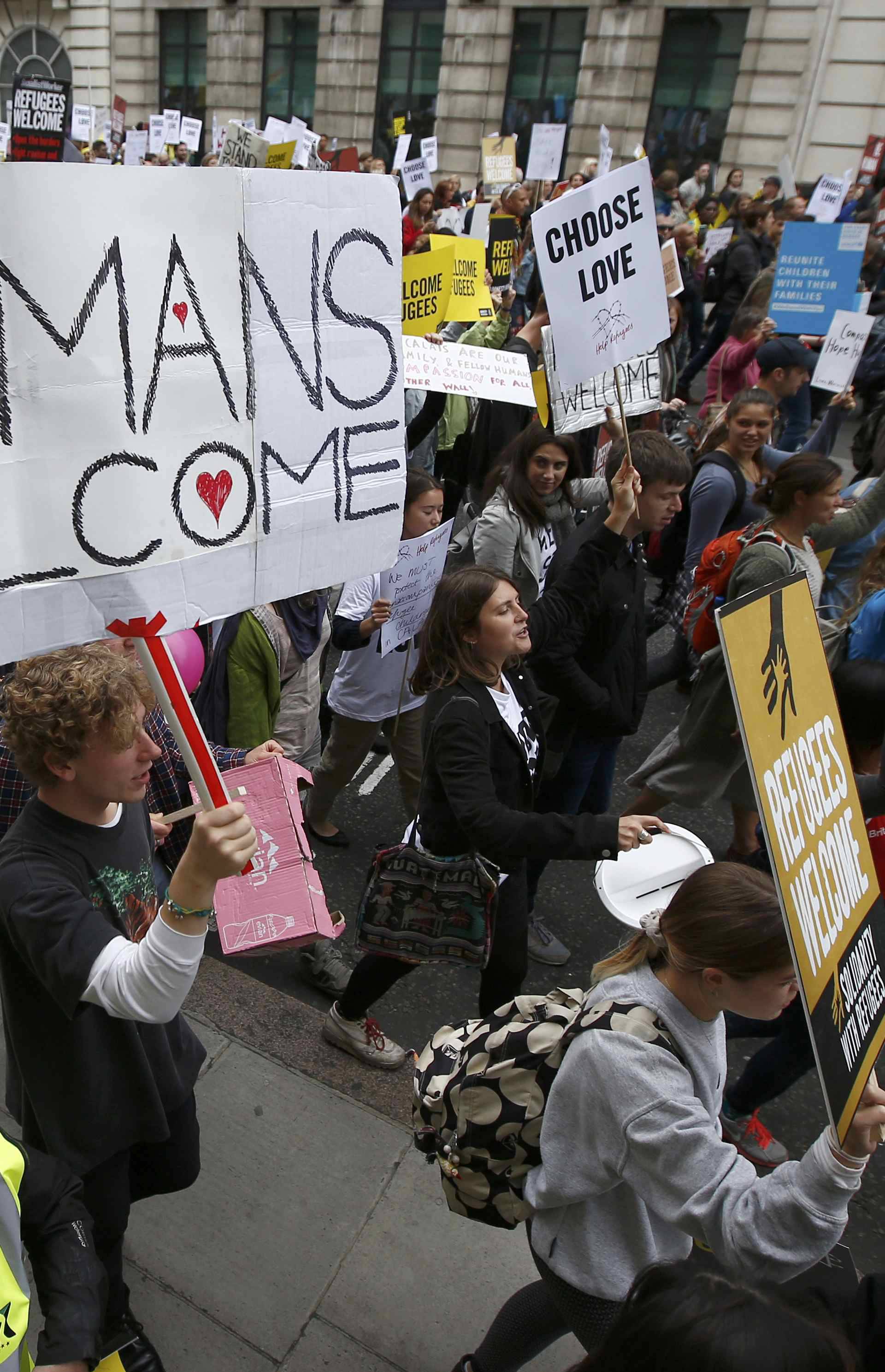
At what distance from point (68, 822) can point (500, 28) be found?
2628cm

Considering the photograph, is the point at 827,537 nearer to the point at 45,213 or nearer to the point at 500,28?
the point at 45,213

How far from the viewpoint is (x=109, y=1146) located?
1814 mm

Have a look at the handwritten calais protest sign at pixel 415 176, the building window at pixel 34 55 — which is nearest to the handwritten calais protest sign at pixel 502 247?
the handwritten calais protest sign at pixel 415 176

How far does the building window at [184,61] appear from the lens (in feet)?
86.6

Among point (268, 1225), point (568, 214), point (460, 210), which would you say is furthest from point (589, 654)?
point (460, 210)

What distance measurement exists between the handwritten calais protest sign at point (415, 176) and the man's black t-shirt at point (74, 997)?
1223 centimetres

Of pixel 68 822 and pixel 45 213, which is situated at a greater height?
pixel 45 213

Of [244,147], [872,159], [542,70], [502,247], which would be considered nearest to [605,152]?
[502,247]

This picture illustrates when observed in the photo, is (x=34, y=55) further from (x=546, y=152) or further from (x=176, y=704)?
(x=176, y=704)

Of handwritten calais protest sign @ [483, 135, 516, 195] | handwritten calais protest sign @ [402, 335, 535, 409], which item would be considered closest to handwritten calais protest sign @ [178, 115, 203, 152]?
handwritten calais protest sign @ [483, 135, 516, 195]

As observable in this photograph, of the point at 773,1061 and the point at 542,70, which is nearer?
the point at 773,1061

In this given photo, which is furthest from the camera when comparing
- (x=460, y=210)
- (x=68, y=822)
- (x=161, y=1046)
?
(x=460, y=210)

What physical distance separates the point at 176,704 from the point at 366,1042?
78.7 inches

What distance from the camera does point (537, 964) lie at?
3.64 metres
